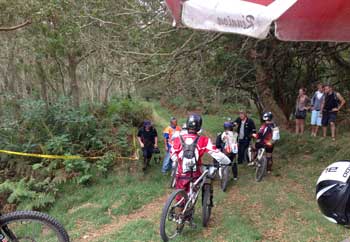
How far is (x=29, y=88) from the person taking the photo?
2214 cm

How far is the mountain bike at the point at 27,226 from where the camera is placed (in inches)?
168

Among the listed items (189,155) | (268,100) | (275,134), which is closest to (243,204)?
(275,134)

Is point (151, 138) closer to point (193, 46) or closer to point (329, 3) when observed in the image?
point (193, 46)

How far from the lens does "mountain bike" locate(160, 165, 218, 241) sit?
19.8 ft

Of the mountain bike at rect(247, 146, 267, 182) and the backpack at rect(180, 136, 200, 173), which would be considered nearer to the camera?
the backpack at rect(180, 136, 200, 173)

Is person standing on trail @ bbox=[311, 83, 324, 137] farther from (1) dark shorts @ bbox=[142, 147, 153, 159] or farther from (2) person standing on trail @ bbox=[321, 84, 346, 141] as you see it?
(1) dark shorts @ bbox=[142, 147, 153, 159]

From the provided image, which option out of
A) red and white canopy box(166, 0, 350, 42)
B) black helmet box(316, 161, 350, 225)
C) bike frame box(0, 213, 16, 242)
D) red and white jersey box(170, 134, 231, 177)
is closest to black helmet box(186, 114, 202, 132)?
red and white jersey box(170, 134, 231, 177)

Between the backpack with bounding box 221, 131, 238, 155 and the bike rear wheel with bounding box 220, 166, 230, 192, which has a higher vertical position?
the backpack with bounding box 221, 131, 238, 155

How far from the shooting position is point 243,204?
8352 mm

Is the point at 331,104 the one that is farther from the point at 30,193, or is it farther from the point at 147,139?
the point at 30,193

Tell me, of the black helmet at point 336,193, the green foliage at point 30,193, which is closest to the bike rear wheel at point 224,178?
the green foliage at point 30,193

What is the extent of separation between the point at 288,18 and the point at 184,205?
401cm

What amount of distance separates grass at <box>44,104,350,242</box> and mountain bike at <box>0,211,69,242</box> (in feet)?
8.21

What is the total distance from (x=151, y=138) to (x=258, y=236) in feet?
17.2
